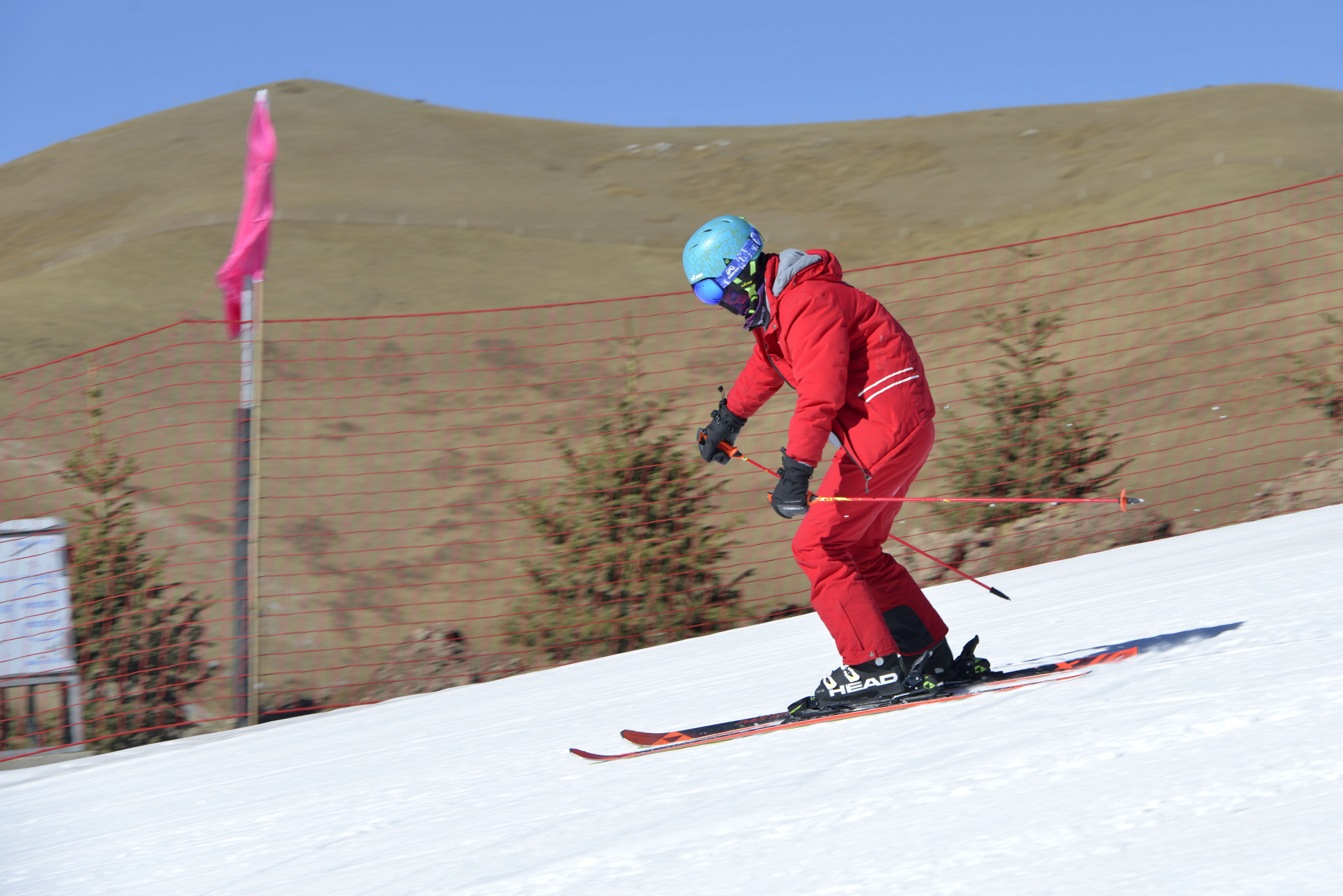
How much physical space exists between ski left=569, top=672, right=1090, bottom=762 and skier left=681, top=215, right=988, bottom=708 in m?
0.05

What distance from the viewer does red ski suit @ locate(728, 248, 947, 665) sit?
349 cm

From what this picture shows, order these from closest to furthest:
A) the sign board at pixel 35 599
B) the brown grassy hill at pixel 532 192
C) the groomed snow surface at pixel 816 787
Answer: the groomed snow surface at pixel 816 787
the sign board at pixel 35 599
the brown grassy hill at pixel 532 192

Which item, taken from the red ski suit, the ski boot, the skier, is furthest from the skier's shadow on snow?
the ski boot

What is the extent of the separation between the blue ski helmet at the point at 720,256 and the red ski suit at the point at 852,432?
0.32 ft

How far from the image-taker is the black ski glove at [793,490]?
343 cm

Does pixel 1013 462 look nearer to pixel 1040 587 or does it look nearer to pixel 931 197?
pixel 1040 587

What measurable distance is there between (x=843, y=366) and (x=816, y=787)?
4.09ft

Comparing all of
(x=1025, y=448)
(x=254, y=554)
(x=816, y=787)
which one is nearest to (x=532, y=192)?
(x=1025, y=448)

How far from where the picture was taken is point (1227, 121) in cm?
4109

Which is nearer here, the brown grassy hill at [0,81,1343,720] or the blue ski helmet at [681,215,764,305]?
the blue ski helmet at [681,215,764,305]

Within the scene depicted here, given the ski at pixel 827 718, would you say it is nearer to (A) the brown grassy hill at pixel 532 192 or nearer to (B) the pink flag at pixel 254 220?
(B) the pink flag at pixel 254 220

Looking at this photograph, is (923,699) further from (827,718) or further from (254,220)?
(254,220)

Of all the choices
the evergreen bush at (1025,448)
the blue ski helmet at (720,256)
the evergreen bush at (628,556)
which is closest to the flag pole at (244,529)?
the evergreen bush at (628,556)

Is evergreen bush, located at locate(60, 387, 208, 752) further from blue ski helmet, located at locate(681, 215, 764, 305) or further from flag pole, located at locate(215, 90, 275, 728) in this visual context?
blue ski helmet, located at locate(681, 215, 764, 305)
